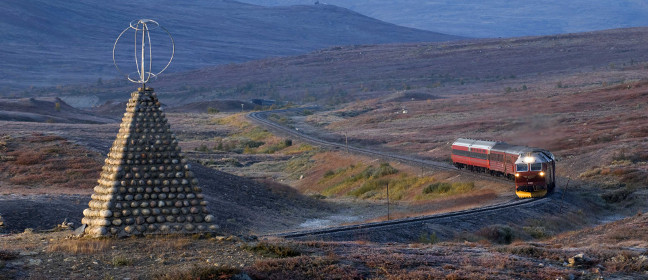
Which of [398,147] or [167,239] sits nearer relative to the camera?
[167,239]

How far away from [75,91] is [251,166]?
11578cm

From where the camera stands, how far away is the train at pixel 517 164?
43.0 meters

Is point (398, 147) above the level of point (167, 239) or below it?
below

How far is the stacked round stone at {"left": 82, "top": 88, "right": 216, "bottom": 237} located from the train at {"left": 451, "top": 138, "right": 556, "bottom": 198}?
2663 centimetres

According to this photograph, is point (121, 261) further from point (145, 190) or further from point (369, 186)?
point (369, 186)

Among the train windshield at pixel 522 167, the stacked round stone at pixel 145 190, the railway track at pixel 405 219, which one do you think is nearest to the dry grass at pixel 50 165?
the railway track at pixel 405 219

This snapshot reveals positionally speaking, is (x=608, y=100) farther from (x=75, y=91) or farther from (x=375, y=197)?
(x=75, y=91)

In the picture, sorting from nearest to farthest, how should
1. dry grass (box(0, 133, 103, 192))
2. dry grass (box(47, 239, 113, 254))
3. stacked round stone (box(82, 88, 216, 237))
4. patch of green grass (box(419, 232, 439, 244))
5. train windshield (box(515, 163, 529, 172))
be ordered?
dry grass (box(47, 239, 113, 254)), stacked round stone (box(82, 88, 216, 237)), patch of green grass (box(419, 232, 439, 244)), train windshield (box(515, 163, 529, 172)), dry grass (box(0, 133, 103, 192))

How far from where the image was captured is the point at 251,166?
70.8m

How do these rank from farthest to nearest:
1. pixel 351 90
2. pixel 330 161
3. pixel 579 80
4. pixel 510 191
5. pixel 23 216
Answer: pixel 351 90 → pixel 579 80 → pixel 330 161 → pixel 510 191 → pixel 23 216

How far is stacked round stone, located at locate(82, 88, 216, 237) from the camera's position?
61.7 ft

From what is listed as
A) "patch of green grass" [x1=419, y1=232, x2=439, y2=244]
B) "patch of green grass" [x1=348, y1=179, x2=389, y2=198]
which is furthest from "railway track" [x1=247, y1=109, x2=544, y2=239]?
"patch of green grass" [x1=348, y1=179, x2=389, y2=198]

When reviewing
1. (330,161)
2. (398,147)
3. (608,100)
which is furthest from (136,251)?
(608,100)

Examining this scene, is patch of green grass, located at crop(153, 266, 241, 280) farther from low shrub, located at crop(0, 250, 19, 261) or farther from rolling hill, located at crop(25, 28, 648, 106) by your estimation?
rolling hill, located at crop(25, 28, 648, 106)
